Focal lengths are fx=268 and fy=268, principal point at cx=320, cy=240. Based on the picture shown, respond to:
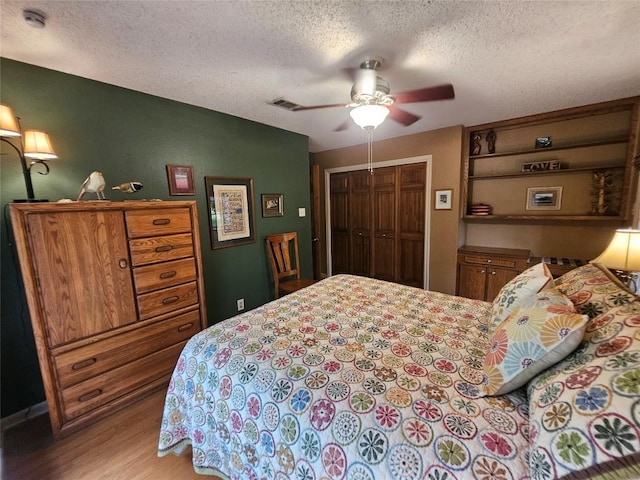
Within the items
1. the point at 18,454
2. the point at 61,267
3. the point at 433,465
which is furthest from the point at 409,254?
the point at 18,454

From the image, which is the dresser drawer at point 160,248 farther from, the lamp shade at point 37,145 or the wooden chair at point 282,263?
the wooden chair at point 282,263

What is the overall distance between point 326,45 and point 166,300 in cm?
212

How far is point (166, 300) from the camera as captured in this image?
2102 mm

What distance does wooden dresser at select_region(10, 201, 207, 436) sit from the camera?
1.58 m

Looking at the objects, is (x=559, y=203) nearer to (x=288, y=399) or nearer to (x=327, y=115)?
(x=327, y=115)

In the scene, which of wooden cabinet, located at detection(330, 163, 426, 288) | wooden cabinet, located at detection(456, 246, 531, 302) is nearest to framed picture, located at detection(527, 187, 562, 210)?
wooden cabinet, located at detection(456, 246, 531, 302)

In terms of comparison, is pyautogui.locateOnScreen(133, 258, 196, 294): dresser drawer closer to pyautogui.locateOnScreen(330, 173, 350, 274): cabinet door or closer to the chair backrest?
the chair backrest

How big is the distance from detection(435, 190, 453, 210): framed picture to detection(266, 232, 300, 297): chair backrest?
1979 mm

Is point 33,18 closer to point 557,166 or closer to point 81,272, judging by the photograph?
point 81,272

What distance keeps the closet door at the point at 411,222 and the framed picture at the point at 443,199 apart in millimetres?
217

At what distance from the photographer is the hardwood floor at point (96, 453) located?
151 centimetres

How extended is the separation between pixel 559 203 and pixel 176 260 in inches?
162

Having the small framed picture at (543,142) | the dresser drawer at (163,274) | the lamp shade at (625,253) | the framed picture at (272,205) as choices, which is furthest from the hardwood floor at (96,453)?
the small framed picture at (543,142)

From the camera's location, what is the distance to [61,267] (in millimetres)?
1629
